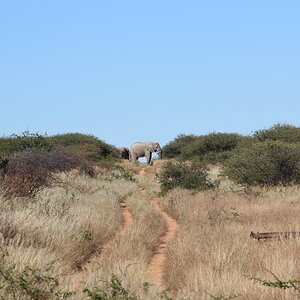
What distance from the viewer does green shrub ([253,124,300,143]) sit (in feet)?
155

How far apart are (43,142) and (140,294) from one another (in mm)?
35886

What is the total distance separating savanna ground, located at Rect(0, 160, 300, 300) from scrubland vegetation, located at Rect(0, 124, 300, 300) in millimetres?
26

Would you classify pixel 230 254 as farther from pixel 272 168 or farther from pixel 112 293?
pixel 272 168

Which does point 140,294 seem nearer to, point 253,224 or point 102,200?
point 253,224

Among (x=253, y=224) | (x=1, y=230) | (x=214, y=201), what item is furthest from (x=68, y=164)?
(x=1, y=230)

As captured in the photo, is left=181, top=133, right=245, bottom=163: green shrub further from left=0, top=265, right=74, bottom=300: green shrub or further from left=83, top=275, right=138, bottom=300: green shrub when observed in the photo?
left=83, top=275, right=138, bottom=300: green shrub

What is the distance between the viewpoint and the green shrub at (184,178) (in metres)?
28.2

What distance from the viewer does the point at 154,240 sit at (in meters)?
14.0

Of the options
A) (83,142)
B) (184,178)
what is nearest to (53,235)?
(184,178)

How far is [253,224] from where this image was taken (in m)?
15.3

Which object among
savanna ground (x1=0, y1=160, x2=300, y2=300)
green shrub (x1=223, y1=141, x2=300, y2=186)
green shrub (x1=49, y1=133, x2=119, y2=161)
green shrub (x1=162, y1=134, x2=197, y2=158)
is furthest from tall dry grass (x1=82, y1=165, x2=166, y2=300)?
green shrub (x1=162, y1=134, x2=197, y2=158)

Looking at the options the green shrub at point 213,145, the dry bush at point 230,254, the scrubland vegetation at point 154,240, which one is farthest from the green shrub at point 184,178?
the green shrub at point 213,145

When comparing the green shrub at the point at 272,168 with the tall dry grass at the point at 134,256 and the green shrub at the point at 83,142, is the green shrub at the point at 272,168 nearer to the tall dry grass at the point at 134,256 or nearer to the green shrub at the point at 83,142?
the tall dry grass at the point at 134,256

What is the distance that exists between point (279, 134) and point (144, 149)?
17.9m
